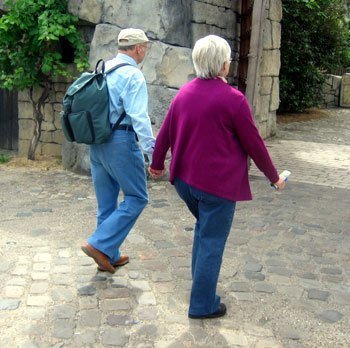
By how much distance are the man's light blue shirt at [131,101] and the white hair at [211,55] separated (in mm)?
600

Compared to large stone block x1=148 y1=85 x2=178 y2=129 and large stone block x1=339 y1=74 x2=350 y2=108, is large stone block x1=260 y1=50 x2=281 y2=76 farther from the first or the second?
large stone block x1=339 y1=74 x2=350 y2=108

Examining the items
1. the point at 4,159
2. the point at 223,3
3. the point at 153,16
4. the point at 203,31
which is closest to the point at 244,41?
the point at 223,3

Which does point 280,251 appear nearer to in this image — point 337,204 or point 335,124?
point 337,204

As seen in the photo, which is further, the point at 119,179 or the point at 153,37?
the point at 153,37

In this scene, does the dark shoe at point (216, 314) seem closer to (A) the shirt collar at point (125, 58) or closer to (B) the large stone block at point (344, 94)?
(A) the shirt collar at point (125, 58)

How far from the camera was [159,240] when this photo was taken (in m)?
4.25

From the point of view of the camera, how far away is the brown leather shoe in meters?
3.40

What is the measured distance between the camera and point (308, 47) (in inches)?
485

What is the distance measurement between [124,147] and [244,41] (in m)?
4.84

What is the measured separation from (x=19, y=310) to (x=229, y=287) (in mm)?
1321

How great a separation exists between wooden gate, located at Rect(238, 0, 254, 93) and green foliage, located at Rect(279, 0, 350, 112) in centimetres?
427

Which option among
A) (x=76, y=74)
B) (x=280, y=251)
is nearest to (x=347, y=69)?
(x=76, y=74)

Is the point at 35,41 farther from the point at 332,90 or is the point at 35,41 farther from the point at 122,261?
the point at 332,90

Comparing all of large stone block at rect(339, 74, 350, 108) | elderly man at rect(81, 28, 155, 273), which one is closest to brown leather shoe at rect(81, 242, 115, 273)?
elderly man at rect(81, 28, 155, 273)
